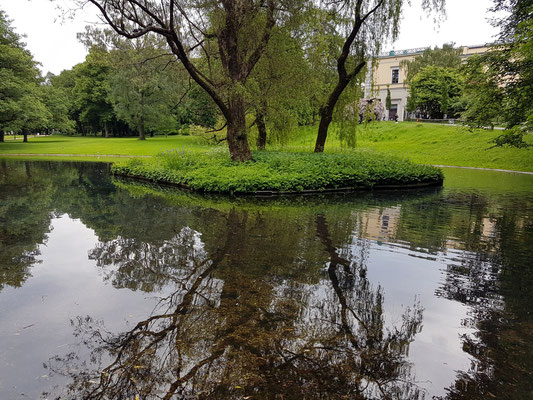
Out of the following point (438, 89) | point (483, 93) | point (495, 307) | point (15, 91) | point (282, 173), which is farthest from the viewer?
point (438, 89)

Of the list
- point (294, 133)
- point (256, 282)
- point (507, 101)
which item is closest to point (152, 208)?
point (256, 282)

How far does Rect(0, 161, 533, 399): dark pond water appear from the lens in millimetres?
3010

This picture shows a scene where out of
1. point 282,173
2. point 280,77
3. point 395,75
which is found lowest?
point 282,173

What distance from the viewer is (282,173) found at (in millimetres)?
13141

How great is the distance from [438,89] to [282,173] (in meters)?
36.8

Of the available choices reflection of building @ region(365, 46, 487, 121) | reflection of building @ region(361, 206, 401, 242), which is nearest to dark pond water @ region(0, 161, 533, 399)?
reflection of building @ region(361, 206, 401, 242)

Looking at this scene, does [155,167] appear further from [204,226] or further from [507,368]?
[507,368]

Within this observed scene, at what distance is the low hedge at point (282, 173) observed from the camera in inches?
487

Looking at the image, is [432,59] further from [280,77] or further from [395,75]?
[280,77]

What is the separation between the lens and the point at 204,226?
7961 mm

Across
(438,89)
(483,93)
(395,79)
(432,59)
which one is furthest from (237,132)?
(395,79)

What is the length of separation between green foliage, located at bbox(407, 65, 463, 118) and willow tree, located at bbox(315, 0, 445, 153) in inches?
1123

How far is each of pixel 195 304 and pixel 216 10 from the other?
12.2 metres

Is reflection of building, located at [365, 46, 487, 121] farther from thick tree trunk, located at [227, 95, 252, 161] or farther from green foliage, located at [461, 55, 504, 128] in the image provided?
thick tree trunk, located at [227, 95, 252, 161]
